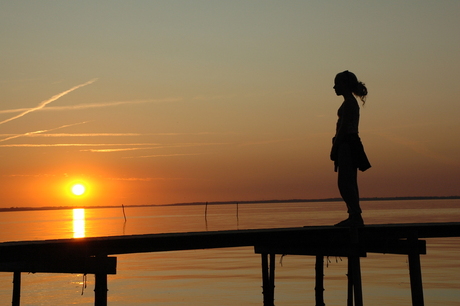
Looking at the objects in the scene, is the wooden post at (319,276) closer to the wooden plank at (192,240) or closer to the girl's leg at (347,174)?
the wooden plank at (192,240)

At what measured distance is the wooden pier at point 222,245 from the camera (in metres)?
10.3

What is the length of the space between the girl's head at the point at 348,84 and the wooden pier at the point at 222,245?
96.6 inches

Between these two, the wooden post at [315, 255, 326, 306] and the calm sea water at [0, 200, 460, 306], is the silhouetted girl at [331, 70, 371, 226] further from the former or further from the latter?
the calm sea water at [0, 200, 460, 306]

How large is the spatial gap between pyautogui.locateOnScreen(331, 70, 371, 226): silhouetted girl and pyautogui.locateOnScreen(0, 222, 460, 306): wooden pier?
911 millimetres

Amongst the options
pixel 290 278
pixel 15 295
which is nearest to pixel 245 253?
pixel 290 278

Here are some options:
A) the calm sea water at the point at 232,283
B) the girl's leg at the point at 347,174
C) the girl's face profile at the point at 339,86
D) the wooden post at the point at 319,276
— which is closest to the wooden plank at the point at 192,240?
the girl's leg at the point at 347,174

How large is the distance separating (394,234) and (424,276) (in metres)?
24.4

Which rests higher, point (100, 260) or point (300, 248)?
point (300, 248)

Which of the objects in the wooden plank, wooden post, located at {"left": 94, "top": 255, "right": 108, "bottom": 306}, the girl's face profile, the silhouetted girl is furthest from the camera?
the girl's face profile

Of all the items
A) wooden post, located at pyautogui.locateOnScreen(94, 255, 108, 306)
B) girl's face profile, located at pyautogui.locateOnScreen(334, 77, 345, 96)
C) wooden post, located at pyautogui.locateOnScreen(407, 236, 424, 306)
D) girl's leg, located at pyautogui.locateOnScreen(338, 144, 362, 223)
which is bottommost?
wooden post, located at pyautogui.locateOnScreen(94, 255, 108, 306)

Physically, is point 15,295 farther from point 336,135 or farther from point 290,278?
point 290,278

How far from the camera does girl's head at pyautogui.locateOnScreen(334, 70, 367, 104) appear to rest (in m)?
11.5

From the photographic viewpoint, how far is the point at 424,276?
35.4 m

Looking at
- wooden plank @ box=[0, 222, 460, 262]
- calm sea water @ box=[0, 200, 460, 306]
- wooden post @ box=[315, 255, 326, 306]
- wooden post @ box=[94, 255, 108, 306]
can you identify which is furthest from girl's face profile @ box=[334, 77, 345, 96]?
calm sea water @ box=[0, 200, 460, 306]
